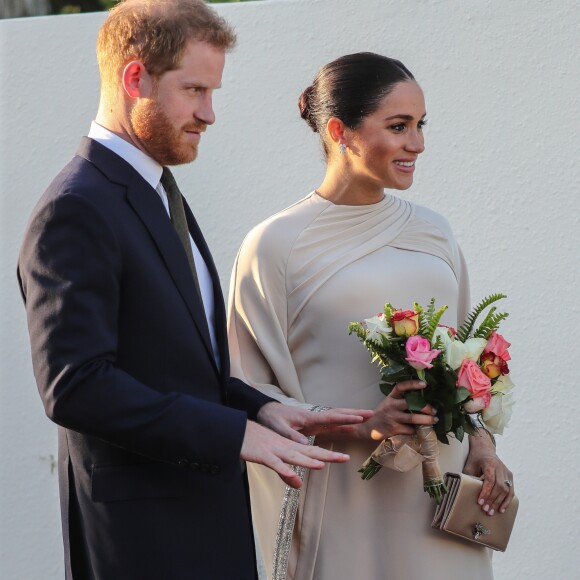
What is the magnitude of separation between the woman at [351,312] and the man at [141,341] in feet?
2.20

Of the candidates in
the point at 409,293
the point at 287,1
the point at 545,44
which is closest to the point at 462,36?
the point at 545,44

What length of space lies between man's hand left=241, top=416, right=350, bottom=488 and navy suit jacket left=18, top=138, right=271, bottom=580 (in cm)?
3

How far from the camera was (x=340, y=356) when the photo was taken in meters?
3.23

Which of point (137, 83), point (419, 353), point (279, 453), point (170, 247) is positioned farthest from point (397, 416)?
point (137, 83)

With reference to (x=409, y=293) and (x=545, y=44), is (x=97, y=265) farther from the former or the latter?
(x=545, y=44)

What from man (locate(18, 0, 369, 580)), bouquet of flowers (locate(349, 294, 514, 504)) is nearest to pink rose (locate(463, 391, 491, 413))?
bouquet of flowers (locate(349, 294, 514, 504))

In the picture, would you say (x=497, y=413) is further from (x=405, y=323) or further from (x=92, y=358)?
(x=92, y=358)

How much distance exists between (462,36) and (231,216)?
3.92 feet

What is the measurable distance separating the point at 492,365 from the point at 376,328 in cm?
33

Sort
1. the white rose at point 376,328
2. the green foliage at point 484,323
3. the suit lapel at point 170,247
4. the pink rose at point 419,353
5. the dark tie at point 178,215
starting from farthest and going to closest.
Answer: the green foliage at point 484,323 < the white rose at point 376,328 < the pink rose at point 419,353 < the dark tie at point 178,215 < the suit lapel at point 170,247

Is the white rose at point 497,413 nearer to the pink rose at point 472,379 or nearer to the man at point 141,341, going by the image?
→ the pink rose at point 472,379

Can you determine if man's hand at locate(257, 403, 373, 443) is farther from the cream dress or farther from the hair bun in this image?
the hair bun

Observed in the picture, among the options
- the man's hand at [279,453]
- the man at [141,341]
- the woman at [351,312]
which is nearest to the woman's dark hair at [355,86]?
the woman at [351,312]

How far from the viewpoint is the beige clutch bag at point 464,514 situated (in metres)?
3.08
